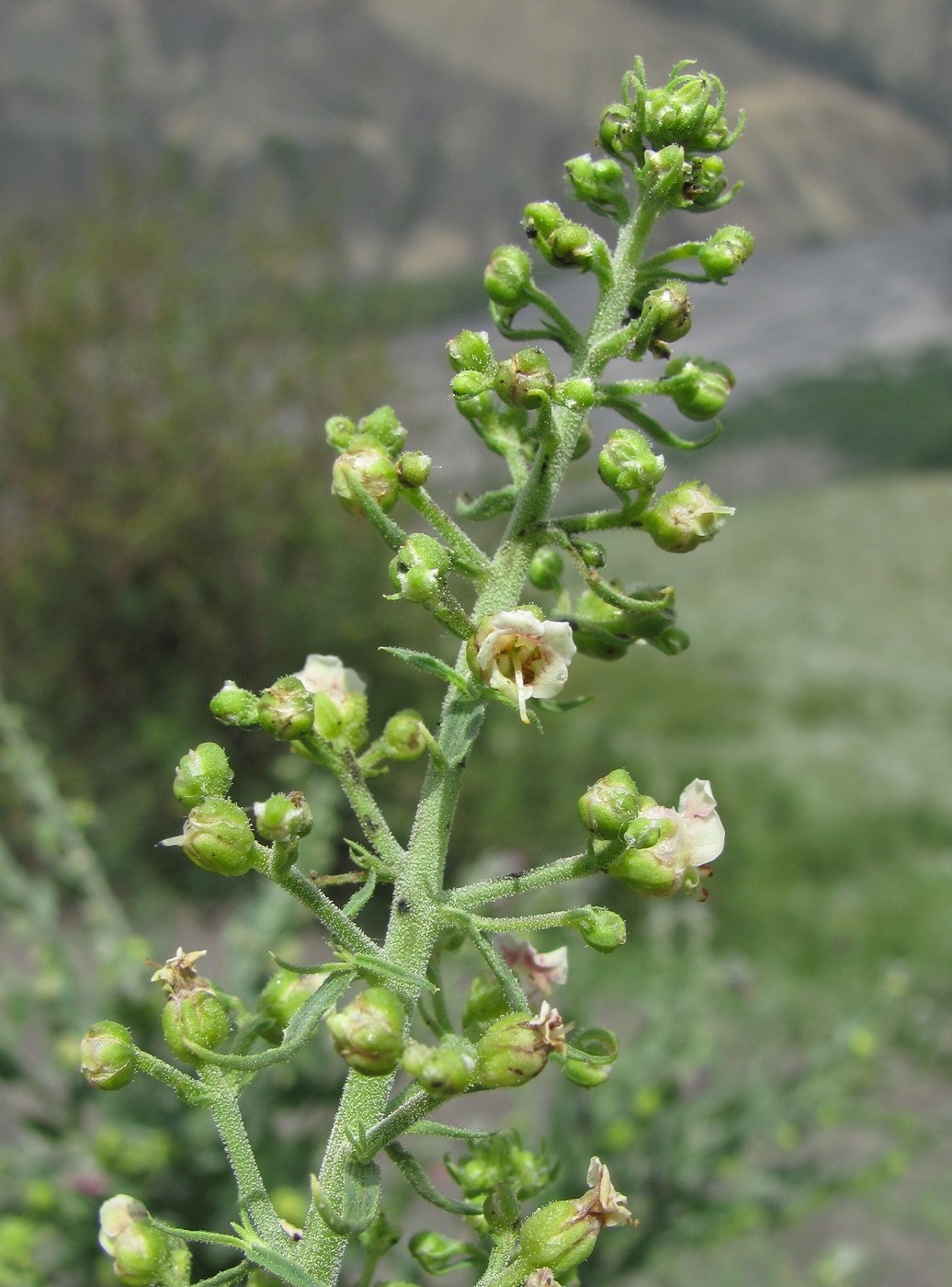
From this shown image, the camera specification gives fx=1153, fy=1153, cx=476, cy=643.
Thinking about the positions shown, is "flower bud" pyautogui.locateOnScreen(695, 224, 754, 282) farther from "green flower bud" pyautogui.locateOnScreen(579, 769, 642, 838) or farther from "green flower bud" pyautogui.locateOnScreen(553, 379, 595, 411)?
"green flower bud" pyautogui.locateOnScreen(579, 769, 642, 838)

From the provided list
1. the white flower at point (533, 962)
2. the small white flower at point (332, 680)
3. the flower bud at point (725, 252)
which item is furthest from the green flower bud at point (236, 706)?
the flower bud at point (725, 252)

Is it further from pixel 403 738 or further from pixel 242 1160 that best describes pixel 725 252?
pixel 242 1160

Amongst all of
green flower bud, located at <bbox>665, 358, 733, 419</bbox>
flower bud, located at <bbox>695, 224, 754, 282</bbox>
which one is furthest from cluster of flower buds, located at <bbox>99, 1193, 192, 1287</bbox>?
flower bud, located at <bbox>695, 224, 754, 282</bbox>

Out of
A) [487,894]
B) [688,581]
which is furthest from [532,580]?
[688,581]

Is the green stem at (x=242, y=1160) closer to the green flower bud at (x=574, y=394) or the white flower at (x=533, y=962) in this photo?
the white flower at (x=533, y=962)

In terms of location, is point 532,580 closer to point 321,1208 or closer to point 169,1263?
point 321,1208

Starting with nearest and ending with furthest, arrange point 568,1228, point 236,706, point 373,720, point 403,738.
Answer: point 568,1228, point 236,706, point 403,738, point 373,720

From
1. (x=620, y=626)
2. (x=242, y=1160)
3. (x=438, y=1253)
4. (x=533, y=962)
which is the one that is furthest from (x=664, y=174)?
(x=438, y=1253)
